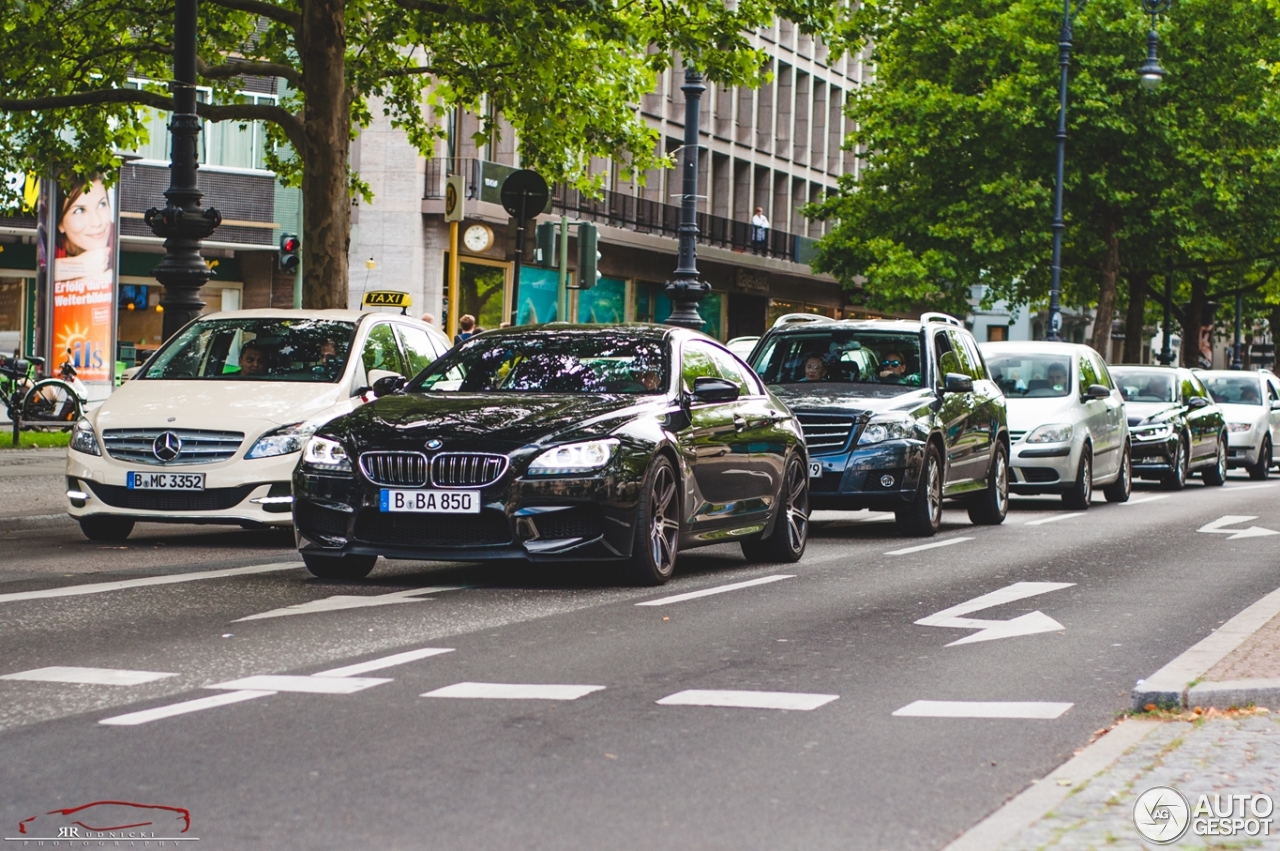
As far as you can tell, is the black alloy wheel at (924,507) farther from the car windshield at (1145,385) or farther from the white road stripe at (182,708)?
the car windshield at (1145,385)

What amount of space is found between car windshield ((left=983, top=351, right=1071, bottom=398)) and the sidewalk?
584 inches

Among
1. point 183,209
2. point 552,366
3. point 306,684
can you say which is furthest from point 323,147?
point 306,684

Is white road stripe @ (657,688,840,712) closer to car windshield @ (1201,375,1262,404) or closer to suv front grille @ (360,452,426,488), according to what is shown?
suv front grille @ (360,452,426,488)

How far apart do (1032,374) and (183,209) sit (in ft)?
33.0

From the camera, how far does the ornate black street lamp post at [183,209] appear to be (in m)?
17.5

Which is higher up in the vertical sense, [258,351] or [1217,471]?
[258,351]

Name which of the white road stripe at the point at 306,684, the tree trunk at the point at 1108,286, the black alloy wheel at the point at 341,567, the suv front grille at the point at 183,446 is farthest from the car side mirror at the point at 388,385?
the tree trunk at the point at 1108,286

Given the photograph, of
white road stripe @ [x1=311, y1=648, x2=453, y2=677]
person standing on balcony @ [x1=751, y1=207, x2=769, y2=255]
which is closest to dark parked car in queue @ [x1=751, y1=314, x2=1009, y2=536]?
white road stripe @ [x1=311, y1=648, x2=453, y2=677]

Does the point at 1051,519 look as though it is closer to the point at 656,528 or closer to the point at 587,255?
the point at 587,255

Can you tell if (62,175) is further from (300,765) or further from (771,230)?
(771,230)

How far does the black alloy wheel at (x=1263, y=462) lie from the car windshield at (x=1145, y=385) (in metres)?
5.66

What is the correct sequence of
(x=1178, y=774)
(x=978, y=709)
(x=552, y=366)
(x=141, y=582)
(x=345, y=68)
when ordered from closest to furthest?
1. (x=1178, y=774)
2. (x=978, y=709)
3. (x=141, y=582)
4. (x=552, y=366)
5. (x=345, y=68)

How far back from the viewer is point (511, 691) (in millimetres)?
7750

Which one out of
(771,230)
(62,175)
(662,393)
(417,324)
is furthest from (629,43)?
(771,230)
